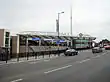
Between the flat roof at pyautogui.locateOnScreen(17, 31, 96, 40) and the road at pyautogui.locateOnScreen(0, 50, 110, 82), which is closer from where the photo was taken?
the road at pyautogui.locateOnScreen(0, 50, 110, 82)

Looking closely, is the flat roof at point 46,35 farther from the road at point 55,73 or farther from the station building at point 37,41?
the road at point 55,73

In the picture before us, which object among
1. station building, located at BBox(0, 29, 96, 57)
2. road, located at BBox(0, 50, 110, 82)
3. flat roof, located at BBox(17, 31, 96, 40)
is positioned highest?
flat roof, located at BBox(17, 31, 96, 40)

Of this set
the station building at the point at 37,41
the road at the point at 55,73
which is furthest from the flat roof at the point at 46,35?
A: the road at the point at 55,73

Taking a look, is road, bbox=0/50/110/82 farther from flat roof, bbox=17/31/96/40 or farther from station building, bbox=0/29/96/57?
flat roof, bbox=17/31/96/40

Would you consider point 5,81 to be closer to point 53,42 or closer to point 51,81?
point 51,81

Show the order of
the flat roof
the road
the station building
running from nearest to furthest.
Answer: the road
the station building
the flat roof

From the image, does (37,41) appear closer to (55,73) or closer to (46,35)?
(46,35)

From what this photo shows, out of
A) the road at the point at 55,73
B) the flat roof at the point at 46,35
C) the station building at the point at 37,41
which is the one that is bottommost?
the road at the point at 55,73

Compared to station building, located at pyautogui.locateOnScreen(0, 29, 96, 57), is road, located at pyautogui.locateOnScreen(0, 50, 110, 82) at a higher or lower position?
lower

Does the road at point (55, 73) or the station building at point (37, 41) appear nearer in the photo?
the road at point (55, 73)

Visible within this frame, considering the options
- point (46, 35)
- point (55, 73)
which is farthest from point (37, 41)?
point (55, 73)

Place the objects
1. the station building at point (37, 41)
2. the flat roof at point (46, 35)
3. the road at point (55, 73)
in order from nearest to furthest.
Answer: the road at point (55, 73)
the station building at point (37, 41)
the flat roof at point (46, 35)

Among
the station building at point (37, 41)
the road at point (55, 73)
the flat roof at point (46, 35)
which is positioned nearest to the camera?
the road at point (55, 73)

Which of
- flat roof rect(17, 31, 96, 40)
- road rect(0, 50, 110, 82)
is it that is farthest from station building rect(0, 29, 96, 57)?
road rect(0, 50, 110, 82)
